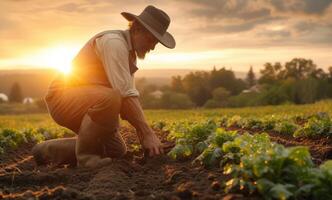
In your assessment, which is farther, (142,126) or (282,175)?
(142,126)

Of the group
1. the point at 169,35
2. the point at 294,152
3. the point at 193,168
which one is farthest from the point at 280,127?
the point at 294,152

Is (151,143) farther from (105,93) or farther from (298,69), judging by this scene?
(298,69)

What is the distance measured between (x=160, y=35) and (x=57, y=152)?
2262 mm

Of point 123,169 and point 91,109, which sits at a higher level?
point 91,109

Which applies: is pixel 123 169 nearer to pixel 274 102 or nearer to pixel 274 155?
pixel 274 155

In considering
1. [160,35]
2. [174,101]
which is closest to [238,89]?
[174,101]

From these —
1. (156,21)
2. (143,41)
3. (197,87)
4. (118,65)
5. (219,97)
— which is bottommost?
(219,97)

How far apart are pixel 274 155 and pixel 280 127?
7.35 metres

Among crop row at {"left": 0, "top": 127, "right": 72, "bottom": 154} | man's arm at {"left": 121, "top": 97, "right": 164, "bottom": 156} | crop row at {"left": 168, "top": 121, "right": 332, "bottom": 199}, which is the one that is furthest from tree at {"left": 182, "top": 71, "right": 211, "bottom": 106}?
crop row at {"left": 168, "top": 121, "right": 332, "bottom": 199}

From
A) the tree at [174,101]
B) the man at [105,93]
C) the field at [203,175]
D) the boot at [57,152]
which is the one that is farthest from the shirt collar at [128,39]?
the tree at [174,101]

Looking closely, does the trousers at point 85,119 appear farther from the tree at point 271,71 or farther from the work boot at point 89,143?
the tree at point 271,71

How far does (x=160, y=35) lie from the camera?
670cm

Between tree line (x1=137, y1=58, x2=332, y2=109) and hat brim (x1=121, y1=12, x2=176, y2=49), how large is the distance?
150 feet

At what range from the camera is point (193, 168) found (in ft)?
19.5
